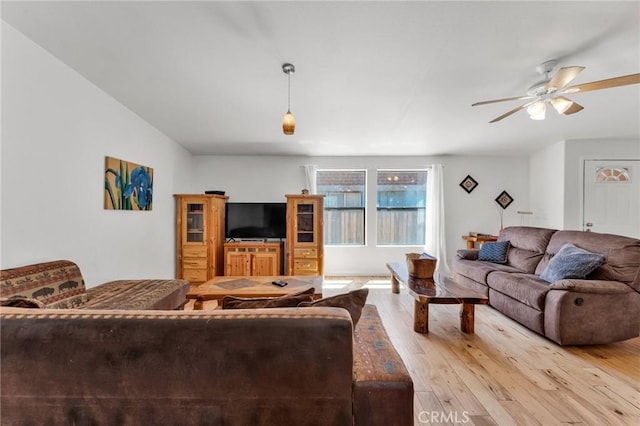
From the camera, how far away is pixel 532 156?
496cm

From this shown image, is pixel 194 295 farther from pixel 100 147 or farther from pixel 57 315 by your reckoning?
pixel 100 147

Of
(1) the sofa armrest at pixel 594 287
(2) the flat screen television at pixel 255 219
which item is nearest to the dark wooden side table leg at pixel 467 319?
(1) the sofa armrest at pixel 594 287

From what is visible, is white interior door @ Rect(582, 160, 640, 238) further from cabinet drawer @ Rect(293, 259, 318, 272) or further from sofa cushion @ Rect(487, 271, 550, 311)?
cabinet drawer @ Rect(293, 259, 318, 272)

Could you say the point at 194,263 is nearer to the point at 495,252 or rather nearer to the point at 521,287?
the point at 521,287

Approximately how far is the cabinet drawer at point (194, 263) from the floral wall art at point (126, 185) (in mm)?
1130

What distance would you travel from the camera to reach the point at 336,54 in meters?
1.94

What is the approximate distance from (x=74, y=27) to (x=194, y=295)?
2058 millimetres

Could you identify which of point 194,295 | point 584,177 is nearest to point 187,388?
point 194,295

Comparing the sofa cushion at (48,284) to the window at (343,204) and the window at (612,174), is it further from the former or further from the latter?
the window at (612,174)

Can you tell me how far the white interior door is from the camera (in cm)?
417

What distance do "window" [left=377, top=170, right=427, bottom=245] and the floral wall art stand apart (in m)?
3.83

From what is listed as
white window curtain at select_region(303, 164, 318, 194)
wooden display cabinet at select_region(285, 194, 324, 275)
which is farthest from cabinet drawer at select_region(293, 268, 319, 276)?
white window curtain at select_region(303, 164, 318, 194)

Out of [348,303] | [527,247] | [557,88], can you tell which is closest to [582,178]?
[527,247]

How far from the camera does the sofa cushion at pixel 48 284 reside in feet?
5.19
